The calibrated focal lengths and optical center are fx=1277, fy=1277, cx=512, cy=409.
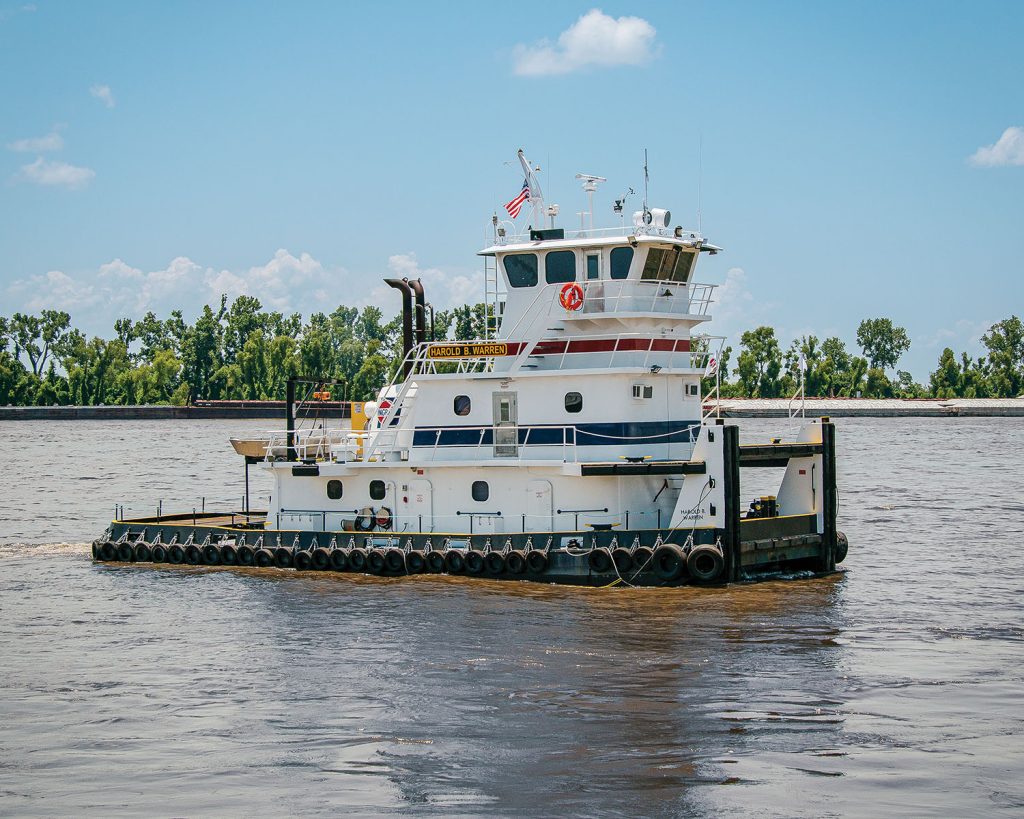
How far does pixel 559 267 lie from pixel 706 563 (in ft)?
21.3

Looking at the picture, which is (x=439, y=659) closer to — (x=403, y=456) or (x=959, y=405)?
(x=403, y=456)

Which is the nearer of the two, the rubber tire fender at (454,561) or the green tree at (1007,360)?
the rubber tire fender at (454,561)

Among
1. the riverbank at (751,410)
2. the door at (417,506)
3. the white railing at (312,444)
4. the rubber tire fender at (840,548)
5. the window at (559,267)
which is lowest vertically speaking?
the rubber tire fender at (840,548)

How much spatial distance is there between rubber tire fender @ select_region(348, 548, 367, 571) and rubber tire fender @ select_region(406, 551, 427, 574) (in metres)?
1.03

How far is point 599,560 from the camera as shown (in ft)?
76.8

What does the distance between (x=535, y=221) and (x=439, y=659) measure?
10.1m

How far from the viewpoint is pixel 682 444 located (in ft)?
80.9

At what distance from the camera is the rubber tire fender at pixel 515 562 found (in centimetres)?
2389

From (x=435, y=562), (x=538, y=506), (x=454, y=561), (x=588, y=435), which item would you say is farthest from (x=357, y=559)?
(x=588, y=435)

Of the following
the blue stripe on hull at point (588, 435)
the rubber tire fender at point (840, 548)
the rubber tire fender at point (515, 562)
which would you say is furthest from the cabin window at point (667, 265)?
the rubber tire fender at point (840, 548)

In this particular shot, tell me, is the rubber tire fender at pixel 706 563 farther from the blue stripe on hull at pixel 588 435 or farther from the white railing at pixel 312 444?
the white railing at pixel 312 444

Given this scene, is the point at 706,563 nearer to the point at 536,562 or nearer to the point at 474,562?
the point at 536,562

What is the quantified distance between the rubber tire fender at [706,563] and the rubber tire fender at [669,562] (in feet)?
0.52

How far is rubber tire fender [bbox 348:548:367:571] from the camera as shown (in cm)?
2556
